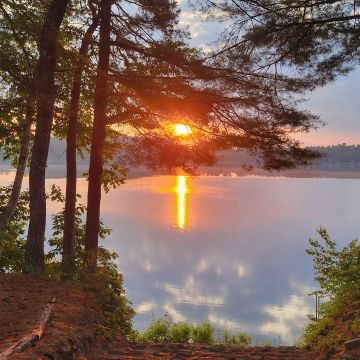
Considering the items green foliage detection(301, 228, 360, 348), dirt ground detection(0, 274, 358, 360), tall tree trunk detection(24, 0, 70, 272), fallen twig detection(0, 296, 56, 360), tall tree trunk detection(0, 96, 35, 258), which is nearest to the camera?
fallen twig detection(0, 296, 56, 360)

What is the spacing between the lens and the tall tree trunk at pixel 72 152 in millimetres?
10648

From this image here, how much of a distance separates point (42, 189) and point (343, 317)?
7.36 m

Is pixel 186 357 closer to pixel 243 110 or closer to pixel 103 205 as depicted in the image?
pixel 243 110

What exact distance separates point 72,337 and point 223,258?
34.4 metres

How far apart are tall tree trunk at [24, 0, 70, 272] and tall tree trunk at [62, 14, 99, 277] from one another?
0.75 meters

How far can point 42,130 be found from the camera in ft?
33.6

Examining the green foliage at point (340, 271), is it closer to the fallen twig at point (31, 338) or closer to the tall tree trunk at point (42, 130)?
the fallen twig at point (31, 338)

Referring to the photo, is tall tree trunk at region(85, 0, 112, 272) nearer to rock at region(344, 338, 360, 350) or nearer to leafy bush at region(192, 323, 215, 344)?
leafy bush at region(192, 323, 215, 344)

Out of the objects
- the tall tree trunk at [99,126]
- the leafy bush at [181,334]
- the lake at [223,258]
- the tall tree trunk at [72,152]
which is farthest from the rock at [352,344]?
the lake at [223,258]

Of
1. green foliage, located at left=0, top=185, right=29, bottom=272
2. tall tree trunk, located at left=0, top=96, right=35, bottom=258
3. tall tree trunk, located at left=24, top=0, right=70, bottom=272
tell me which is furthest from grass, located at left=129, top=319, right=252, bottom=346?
tall tree trunk, located at left=0, top=96, right=35, bottom=258

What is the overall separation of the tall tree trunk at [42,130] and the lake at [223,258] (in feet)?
41.7

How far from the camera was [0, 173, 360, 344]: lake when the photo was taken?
85.4 feet

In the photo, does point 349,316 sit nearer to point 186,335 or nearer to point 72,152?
point 186,335

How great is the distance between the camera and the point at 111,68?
1189cm
